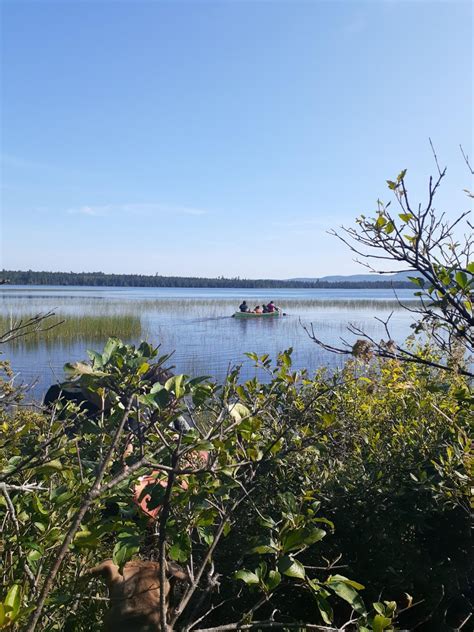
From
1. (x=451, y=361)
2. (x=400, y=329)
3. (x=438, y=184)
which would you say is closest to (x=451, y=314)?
(x=451, y=361)

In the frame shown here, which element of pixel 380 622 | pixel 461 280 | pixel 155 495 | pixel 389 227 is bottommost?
pixel 380 622

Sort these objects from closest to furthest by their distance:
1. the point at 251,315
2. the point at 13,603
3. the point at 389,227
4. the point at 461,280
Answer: the point at 13,603, the point at 461,280, the point at 389,227, the point at 251,315

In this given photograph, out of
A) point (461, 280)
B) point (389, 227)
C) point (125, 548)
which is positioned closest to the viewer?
point (125, 548)

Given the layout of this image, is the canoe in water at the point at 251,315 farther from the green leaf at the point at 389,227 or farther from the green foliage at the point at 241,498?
the green leaf at the point at 389,227

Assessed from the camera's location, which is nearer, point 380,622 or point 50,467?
point 380,622

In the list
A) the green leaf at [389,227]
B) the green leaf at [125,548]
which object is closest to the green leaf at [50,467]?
the green leaf at [125,548]

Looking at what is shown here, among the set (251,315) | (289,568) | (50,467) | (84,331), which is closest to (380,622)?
(289,568)

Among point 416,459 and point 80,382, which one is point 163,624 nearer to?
point 80,382

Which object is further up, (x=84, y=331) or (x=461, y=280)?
(x=461, y=280)

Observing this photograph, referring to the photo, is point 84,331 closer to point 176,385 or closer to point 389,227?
point 389,227

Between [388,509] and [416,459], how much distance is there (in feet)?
1.12

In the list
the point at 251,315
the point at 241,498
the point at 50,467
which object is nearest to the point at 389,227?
the point at 241,498

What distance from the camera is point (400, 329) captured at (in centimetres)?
3075

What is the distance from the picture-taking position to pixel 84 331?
78.4ft
